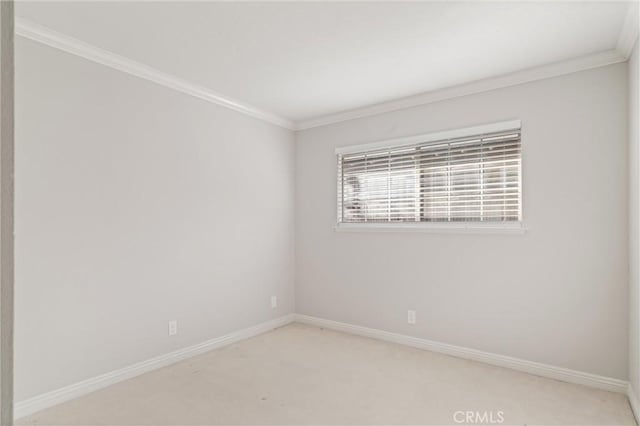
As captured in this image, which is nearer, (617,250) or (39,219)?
(39,219)

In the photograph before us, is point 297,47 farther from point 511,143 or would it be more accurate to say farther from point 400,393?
point 400,393

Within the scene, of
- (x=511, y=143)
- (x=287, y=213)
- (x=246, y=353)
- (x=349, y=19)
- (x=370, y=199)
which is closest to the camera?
(x=349, y=19)

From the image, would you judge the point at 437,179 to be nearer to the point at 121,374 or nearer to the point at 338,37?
the point at 338,37

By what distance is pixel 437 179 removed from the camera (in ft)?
11.4

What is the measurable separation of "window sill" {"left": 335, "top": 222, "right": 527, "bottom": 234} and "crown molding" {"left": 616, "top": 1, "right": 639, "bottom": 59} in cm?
138

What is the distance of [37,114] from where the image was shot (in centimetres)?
234

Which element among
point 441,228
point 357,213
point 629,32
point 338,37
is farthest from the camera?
point 357,213

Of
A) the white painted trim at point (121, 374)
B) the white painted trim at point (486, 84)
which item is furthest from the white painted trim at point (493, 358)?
the white painted trim at point (486, 84)

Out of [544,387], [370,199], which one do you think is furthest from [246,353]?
[544,387]

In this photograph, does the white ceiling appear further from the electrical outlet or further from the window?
the electrical outlet

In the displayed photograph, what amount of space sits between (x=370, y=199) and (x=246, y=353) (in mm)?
1975

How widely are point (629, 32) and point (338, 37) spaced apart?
1.84 metres

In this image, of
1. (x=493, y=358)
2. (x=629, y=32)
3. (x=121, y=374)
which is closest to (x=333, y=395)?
(x=493, y=358)

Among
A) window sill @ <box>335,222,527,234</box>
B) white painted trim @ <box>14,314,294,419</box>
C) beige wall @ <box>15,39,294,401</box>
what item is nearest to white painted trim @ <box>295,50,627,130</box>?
beige wall @ <box>15,39,294,401</box>
